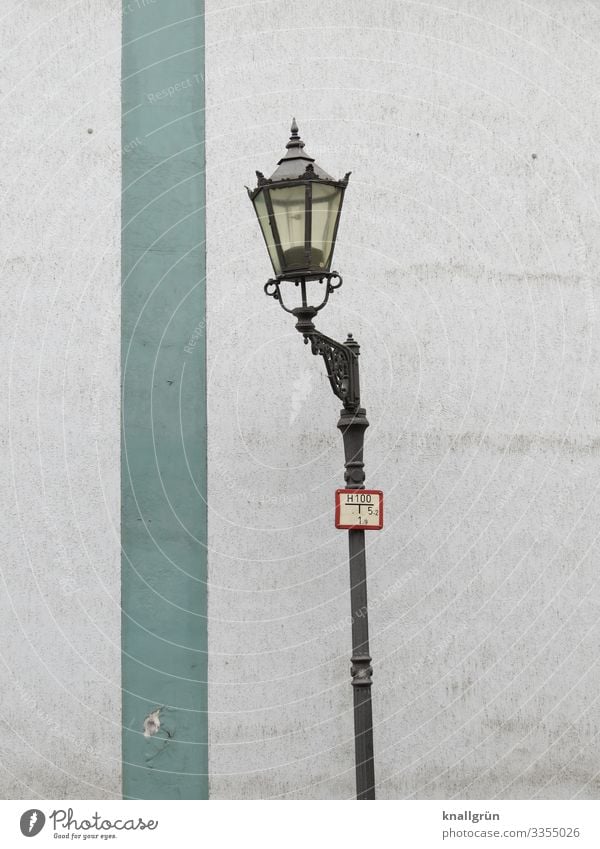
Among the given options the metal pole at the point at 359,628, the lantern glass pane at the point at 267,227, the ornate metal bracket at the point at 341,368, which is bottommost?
the metal pole at the point at 359,628

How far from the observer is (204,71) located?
7.86m

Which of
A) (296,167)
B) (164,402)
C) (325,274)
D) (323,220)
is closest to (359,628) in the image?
(325,274)

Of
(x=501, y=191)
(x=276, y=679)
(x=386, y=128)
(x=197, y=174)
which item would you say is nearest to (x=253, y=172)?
(x=197, y=174)

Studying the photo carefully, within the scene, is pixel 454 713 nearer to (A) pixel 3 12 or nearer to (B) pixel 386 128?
(B) pixel 386 128

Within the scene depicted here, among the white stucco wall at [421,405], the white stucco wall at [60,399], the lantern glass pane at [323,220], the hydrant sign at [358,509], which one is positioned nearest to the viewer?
the lantern glass pane at [323,220]

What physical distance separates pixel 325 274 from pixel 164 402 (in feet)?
5.90

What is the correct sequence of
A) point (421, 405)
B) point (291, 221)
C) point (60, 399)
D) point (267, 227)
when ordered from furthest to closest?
point (421, 405) → point (60, 399) → point (267, 227) → point (291, 221)

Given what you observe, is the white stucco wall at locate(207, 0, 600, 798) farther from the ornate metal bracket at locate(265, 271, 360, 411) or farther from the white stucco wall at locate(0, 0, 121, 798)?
the ornate metal bracket at locate(265, 271, 360, 411)

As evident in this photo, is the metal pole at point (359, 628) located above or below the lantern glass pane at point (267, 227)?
below

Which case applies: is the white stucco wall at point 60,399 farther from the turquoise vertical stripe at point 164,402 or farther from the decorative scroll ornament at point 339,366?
the decorative scroll ornament at point 339,366

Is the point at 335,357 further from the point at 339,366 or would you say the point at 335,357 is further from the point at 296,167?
the point at 296,167

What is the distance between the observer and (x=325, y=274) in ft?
20.1

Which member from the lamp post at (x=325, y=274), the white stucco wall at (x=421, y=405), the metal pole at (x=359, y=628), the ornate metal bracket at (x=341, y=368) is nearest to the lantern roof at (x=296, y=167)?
the lamp post at (x=325, y=274)

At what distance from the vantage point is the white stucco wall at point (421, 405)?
24.6ft
